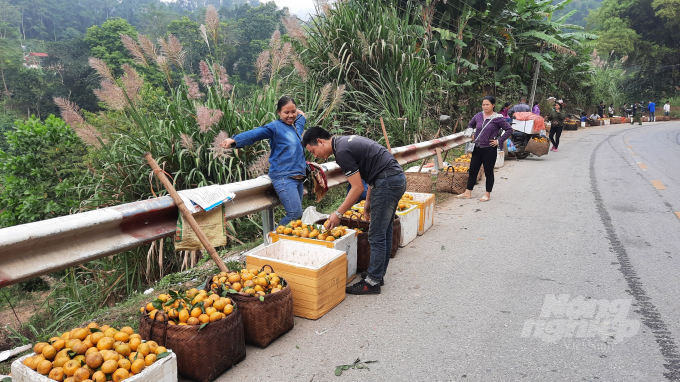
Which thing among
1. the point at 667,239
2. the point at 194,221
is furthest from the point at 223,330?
the point at 667,239

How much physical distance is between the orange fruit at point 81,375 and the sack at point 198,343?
24.0 inches

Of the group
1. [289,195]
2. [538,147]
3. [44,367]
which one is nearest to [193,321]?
[44,367]

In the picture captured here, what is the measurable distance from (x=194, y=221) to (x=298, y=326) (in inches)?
50.1

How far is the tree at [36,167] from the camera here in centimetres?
950

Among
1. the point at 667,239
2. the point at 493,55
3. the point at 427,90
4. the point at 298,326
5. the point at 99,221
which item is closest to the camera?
the point at 99,221

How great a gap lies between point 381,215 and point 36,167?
30.0ft

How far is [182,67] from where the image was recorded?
6414 mm

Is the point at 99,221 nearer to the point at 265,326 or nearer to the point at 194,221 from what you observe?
the point at 194,221

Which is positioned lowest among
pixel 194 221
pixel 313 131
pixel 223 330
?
pixel 223 330

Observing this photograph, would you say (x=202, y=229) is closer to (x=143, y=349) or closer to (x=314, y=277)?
(x=314, y=277)

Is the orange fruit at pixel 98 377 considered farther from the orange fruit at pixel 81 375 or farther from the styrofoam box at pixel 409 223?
the styrofoam box at pixel 409 223

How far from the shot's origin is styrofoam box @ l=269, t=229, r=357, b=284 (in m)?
4.58

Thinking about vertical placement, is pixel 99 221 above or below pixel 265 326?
above

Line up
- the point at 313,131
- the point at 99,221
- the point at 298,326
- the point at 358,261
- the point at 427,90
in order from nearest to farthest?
1. the point at 99,221
2. the point at 298,326
3. the point at 313,131
4. the point at 358,261
5. the point at 427,90
